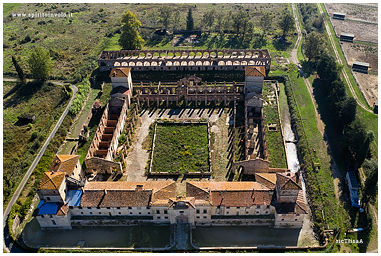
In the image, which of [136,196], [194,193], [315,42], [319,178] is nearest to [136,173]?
[136,196]

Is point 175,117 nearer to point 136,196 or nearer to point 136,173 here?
point 136,173

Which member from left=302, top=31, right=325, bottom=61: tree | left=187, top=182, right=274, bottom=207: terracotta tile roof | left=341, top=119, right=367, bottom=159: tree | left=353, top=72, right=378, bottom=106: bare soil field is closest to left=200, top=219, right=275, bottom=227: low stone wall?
left=187, top=182, right=274, bottom=207: terracotta tile roof

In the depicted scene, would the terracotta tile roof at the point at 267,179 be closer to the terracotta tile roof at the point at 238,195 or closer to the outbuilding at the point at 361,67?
the terracotta tile roof at the point at 238,195

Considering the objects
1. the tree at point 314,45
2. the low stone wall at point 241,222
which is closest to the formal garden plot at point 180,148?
the low stone wall at point 241,222

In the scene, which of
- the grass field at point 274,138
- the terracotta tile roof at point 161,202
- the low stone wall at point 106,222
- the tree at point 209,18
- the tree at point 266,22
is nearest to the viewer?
the terracotta tile roof at point 161,202

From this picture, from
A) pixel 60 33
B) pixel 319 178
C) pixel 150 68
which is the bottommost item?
pixel 319 178

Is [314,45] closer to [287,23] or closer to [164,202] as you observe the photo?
[287,23]

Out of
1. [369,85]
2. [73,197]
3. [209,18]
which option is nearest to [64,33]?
[209,18]
